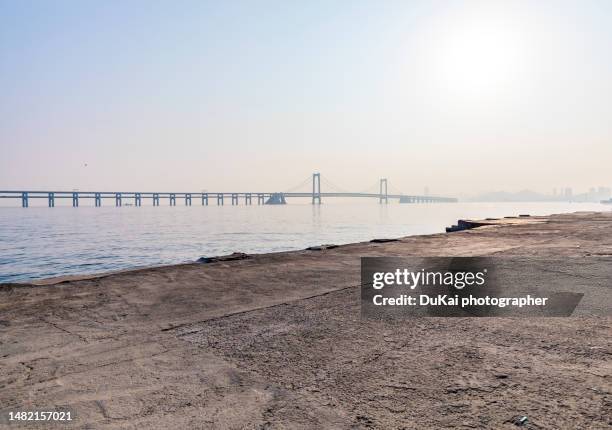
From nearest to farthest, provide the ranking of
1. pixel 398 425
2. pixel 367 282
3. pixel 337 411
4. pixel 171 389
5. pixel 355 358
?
pixel 398 425
pixel 337 411
pixel 171 389
pixel 355 358
pixel 367 282

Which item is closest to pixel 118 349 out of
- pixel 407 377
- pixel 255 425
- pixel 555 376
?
pixel 255 425

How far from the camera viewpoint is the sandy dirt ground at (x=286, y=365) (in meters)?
2.12

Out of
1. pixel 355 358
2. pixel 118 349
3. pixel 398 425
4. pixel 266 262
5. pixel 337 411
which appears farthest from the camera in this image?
pixel 266 262

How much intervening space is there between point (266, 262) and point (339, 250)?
7.42ft

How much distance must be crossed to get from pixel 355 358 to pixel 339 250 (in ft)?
21.7

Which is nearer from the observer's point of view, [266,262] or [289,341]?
[289,341]

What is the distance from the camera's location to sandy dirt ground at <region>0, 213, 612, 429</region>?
2121mm

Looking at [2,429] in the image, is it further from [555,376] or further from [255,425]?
[555,376]

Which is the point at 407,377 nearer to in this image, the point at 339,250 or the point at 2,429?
the point at 2,429

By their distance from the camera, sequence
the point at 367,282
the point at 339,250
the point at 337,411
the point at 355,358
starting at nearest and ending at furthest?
the point at 337,411 → the point at 355,358 → the point at 367,282 → the point at 339,250

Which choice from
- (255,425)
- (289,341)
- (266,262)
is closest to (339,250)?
(266,262)

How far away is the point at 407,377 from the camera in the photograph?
2.54 meters

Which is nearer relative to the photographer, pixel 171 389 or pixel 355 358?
pixel 171 389

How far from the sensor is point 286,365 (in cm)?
279
